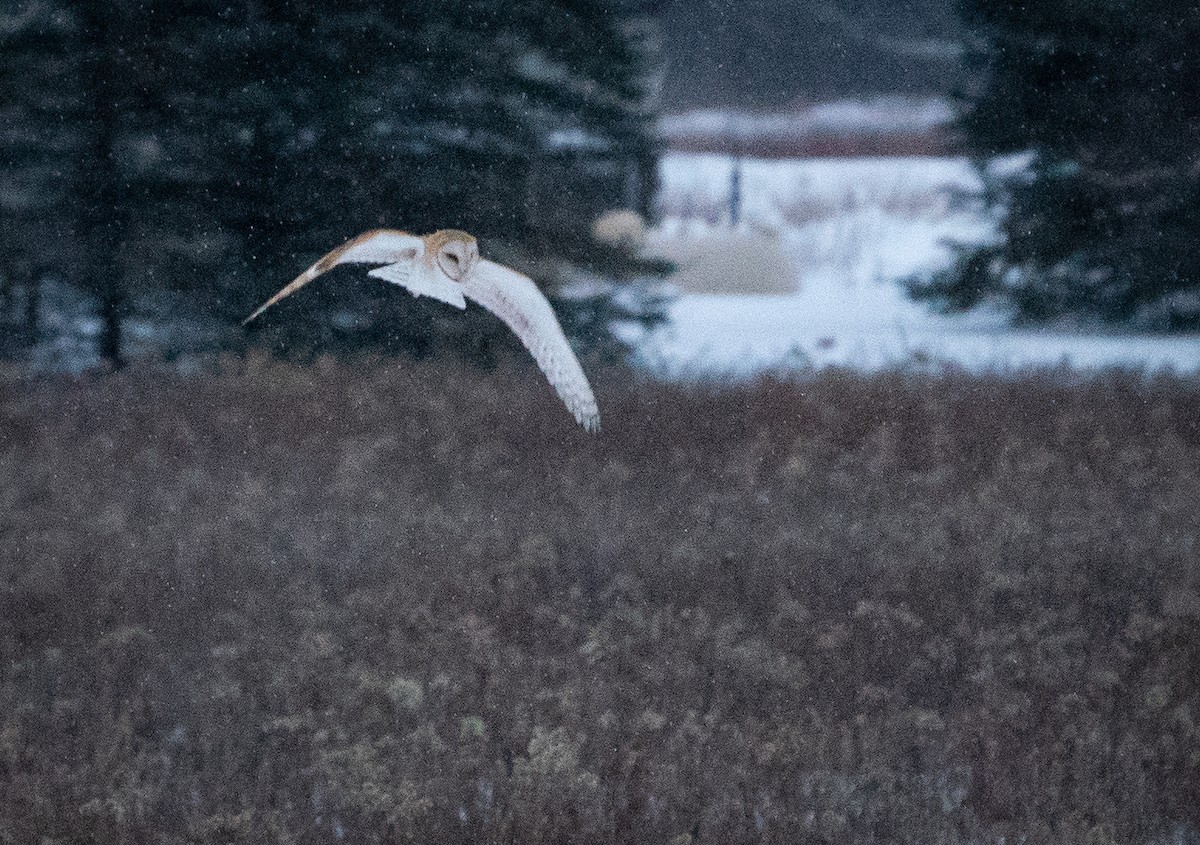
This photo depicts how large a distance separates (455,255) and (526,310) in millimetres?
288

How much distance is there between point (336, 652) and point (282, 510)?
0.66 meters

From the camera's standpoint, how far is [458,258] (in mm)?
3859

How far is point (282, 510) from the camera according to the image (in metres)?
4.41

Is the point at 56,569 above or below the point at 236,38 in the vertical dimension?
below

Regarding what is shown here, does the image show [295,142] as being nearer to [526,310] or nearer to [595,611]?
[526,310]

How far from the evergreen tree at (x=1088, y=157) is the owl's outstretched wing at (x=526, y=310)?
1.55 metres

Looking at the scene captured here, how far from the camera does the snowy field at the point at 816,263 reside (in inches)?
182

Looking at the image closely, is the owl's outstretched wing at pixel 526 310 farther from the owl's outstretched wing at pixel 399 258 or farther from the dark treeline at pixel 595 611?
the dark treeline at pixel 595 611

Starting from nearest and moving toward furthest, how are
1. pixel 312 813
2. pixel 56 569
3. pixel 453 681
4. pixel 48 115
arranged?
1. pixel 312 813
2. pixel 453 681
3. pixel 56 569
4. pixel 48 115

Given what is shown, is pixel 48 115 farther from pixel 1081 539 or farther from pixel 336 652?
pixel 1081 539

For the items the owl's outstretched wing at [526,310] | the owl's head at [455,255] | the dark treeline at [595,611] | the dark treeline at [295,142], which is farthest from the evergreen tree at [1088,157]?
the owl's head at [455,255]

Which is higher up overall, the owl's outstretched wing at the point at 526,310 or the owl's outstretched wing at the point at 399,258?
the owl's outstretched wing at the point at 399,258

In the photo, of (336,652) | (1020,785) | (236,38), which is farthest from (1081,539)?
(236,38)

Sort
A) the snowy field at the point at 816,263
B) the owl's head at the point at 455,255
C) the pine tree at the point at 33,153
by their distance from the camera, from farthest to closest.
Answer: the snowy field at the point at 816,263 → the pine tree at the point at 33,153 → the owl's head at the point at 455,255
